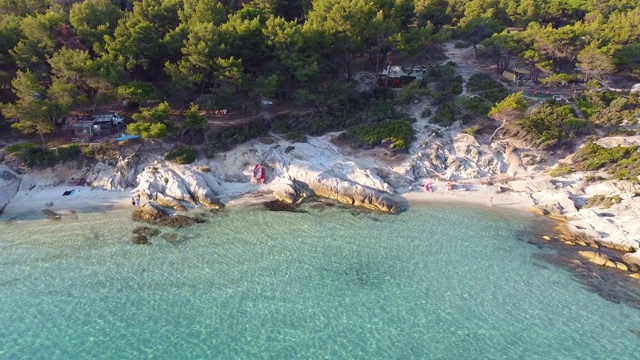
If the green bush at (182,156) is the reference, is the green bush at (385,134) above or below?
above

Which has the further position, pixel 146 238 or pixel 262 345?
pixel 146 238

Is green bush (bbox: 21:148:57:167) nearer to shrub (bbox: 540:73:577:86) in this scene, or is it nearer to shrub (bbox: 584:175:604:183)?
shrub (bbox: 584:175:604:183)

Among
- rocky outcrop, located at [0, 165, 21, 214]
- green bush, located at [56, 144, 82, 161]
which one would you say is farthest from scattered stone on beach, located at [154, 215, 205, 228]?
rocky outcrop, located at [0, 165, 21, 214]

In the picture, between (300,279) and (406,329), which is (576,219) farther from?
(300,279)

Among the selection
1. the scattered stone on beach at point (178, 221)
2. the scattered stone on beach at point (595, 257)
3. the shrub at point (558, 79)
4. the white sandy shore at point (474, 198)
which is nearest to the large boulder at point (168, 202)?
the scattered stone on beach at point (178, 221)

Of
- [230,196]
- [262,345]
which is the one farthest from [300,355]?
[230,196]

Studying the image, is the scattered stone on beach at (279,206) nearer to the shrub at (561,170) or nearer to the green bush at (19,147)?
the green bush at (19,147)
